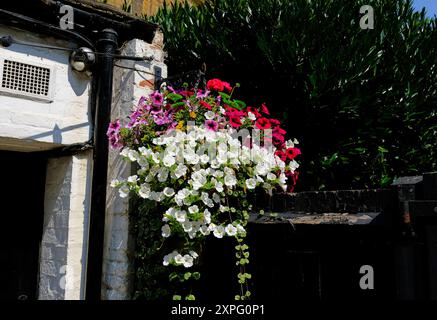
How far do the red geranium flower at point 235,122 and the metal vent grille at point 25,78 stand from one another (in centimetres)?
193

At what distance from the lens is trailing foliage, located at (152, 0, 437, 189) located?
430 centimetres

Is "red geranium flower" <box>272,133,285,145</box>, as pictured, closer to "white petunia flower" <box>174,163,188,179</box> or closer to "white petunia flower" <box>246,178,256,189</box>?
"white petunia flower" <box>246,178,256,189</box>

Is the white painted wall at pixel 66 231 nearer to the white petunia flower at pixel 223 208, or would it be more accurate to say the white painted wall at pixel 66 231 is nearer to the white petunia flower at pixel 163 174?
the white petunia flower at pixel 163 174

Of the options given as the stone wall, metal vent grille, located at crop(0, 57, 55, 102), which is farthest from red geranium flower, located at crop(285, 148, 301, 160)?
metal vent grille, located at crop(0, 57, 55, 102)

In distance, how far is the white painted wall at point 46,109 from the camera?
11.3ft

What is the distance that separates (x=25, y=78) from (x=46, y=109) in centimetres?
35

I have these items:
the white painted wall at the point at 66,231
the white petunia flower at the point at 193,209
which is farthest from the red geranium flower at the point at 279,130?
the white painted wall at the point at 66,231

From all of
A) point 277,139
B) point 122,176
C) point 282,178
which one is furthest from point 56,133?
point 282,178

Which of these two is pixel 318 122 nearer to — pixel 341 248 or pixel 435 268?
pixel 341 248

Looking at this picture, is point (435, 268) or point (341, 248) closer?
point (435, 268)

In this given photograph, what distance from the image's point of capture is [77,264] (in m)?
3.63

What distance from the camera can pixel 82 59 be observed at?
12.3 feet
